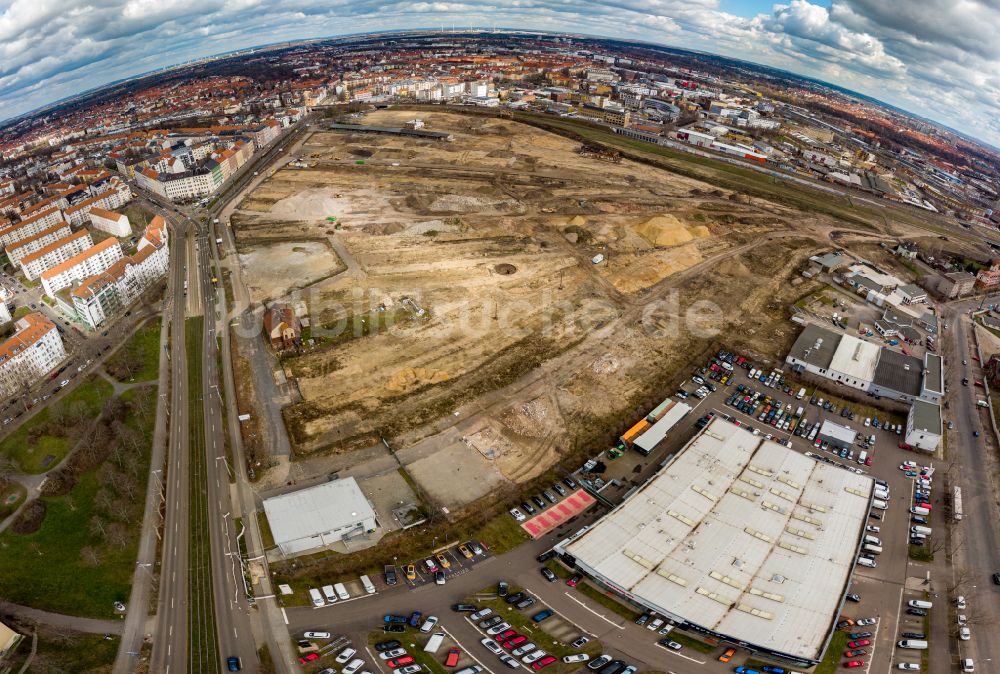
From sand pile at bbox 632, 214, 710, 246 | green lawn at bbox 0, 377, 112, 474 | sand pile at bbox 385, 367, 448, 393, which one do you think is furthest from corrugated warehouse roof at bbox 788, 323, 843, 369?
green lawn at bbox 0, 377, 112, 474

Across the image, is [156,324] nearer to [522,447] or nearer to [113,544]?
[113,544]

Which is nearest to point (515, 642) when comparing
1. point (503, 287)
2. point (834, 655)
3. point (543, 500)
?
point (543, 500)

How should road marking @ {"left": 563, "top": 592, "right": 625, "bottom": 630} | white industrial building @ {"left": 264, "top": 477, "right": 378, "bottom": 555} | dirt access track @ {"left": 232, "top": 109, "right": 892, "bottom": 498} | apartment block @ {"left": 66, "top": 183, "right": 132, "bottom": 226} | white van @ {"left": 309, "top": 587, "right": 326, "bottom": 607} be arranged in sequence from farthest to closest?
1. apartment block @ {"left": 66, "top": 183, "right": 132, "bottom": 226}
2. dirt access track @ {"left": 232, "top": 109, "right": 892, "bottom": 498}
3. white industrial building @ {"left": 264, "top": 477, "right": 378, "bottom": 555}
4. white van @ {"left": 309, "top": 587, "right": 326, "bottom": 607}
5. road marking @ {"left": 563, "top": 592, "right": 625, "bottom": 630}

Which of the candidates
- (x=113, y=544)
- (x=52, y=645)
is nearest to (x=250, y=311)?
(x=113, y=544)

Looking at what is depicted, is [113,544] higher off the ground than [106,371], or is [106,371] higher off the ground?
[106,371]

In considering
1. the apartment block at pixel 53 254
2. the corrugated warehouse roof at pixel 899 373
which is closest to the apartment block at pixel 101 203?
the apartment block at pixel 53 254

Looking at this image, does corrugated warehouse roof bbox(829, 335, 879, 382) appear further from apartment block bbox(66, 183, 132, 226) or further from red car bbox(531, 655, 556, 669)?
apartment block bbox(66, 183, 132, 226)
